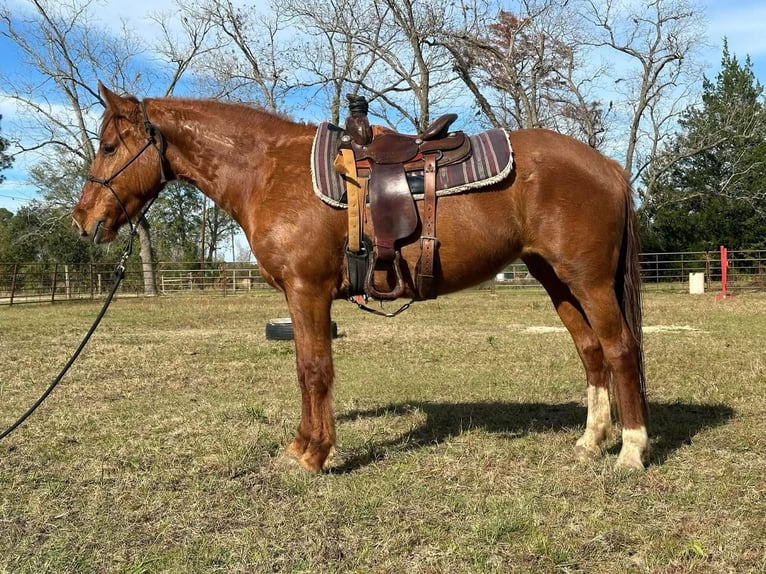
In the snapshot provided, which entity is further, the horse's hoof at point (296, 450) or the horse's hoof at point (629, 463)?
the horse's hoof at point (296, 450)

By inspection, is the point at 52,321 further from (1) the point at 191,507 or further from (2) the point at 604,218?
(2) the point at 604,218

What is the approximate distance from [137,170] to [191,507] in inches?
87.3

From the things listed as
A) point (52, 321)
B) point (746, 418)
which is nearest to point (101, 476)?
point (746, 418)

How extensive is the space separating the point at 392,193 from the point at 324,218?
1.49 ft

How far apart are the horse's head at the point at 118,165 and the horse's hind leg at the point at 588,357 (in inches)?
107

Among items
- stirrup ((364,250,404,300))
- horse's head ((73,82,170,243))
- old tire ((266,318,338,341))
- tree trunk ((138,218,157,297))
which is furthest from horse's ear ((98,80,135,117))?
tree trunk ((138,218,157,297))

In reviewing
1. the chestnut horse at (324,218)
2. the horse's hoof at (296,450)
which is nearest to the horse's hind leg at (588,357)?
the chestnut horse at (324,218)

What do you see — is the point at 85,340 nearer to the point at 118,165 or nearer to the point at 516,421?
the point at 118,165

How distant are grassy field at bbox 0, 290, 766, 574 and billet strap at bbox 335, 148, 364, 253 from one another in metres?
1.50

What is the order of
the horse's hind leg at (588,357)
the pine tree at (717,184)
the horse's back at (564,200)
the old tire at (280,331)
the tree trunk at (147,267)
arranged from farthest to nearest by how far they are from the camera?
1. the pine tree at (717,184)
2. the tree trunk at (147,267)
3. the old tire at (280,331)
4. the horse's hind leg at (588,357)
5. the horse's back at (564,200)

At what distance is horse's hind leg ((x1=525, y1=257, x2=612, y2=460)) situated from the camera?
4176 millimetres

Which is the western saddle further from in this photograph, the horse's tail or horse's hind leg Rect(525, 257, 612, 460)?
the horse's tail

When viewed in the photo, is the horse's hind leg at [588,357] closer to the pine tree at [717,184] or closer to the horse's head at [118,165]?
the horse's head at [118,165]

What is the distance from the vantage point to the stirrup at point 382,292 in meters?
3.62
